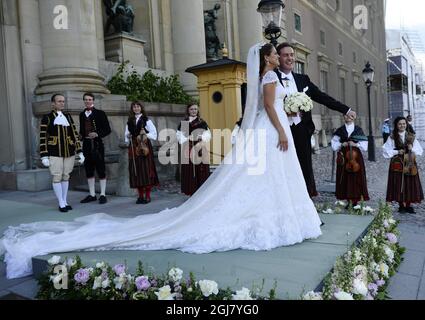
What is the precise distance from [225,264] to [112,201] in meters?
4.14

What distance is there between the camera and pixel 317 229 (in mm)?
4102

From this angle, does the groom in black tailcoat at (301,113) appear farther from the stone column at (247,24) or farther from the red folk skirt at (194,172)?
the stone column at (247,24)

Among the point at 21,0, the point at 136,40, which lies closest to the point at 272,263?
the point at 21,0

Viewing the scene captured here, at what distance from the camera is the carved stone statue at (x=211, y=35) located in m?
15.1

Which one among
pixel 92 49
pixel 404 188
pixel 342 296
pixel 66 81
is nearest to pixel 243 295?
pixel 342 296

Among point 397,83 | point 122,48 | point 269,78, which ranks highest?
point 397,83

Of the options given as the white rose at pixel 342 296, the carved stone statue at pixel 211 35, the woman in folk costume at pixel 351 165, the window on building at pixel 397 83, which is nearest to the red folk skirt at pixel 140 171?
the woman in folk costume at pixel 351 165

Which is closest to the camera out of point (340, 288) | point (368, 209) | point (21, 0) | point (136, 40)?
point (340, 288)

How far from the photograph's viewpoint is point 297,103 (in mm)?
4387

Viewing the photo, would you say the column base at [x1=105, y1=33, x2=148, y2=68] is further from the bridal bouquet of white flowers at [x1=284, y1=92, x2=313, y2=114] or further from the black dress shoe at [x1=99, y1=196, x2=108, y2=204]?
the bridal bouquet of white flowers at [x1=284, y1=92, x2=313, y2=114]

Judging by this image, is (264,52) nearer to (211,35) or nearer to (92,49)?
(92,49)

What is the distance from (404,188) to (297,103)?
3.31 metres

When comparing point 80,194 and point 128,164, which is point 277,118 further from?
point 80,194

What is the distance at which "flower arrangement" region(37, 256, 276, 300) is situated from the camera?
2814mm
